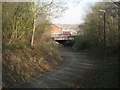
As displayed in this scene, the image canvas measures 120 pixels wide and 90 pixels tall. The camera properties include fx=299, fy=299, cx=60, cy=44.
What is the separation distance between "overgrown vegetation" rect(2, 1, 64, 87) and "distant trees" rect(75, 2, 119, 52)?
9.32 metres

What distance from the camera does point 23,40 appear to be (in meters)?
30.5

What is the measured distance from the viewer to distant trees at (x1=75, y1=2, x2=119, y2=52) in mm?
39344

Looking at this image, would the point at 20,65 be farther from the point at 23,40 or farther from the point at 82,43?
the point at 82,43

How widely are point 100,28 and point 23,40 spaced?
19.8m

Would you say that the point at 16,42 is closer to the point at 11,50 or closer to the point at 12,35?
the point at 12,35

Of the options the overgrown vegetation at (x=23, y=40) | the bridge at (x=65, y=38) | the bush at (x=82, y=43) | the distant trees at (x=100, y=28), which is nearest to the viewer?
the overgrown vegetation at (x=23, y=40)

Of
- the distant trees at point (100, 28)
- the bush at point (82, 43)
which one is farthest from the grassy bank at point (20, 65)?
the bush at point (82, 43)

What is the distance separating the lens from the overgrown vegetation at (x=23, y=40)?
2077 cm

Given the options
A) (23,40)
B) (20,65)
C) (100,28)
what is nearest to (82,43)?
(100,28)

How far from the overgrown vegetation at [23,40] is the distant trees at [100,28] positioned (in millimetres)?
9323

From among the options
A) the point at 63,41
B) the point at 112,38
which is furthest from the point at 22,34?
the point at 63,41

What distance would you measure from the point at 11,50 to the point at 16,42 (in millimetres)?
3784

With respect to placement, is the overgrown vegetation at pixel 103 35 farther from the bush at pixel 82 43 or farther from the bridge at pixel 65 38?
the bridge at pixel 65 38

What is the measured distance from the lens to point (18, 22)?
27.5 m
